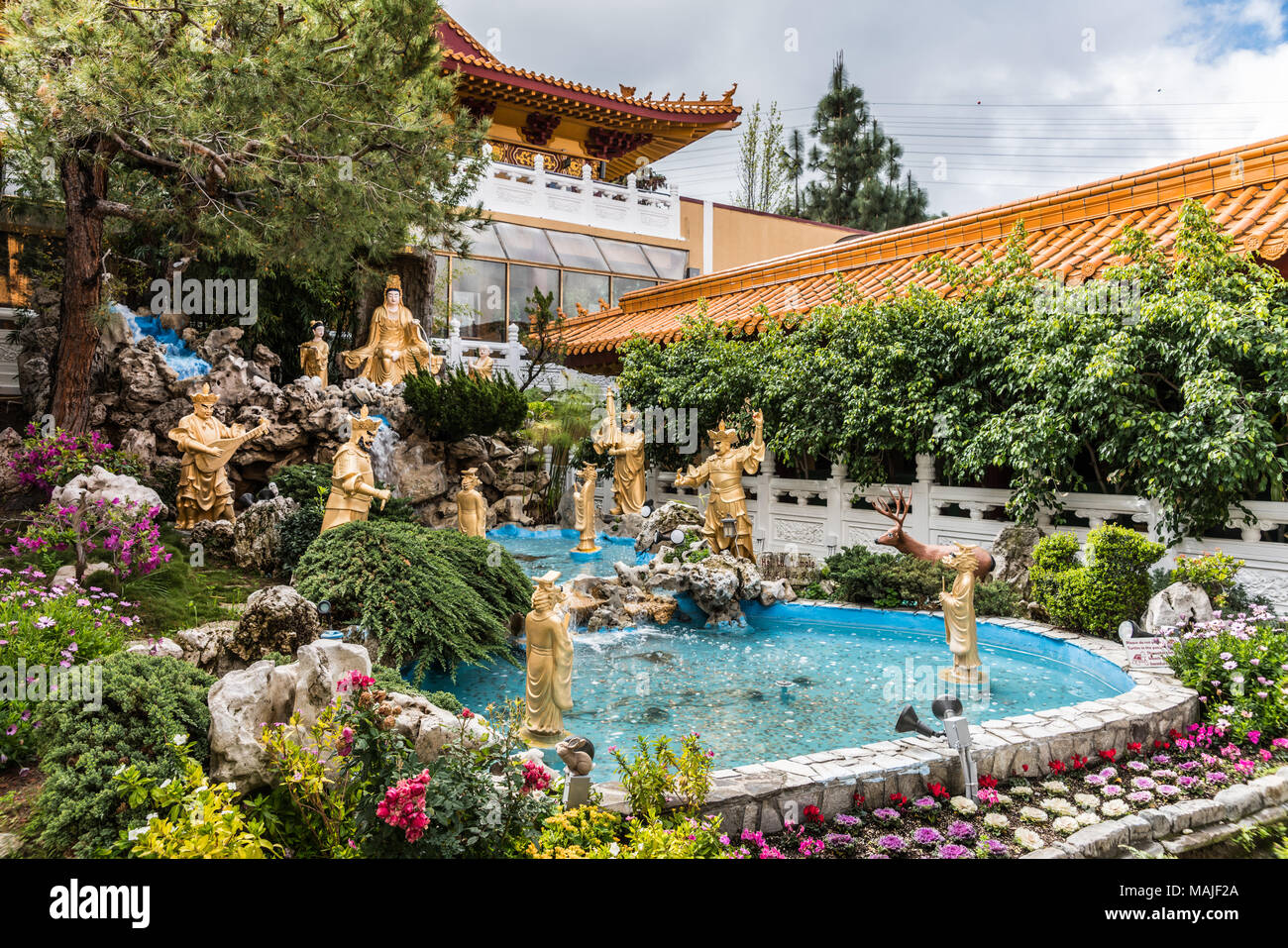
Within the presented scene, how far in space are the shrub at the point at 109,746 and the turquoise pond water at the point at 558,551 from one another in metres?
6.41

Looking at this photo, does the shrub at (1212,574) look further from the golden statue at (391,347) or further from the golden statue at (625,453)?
the golden statue at (391,347)

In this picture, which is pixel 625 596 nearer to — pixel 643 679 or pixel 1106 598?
pixel 643 679

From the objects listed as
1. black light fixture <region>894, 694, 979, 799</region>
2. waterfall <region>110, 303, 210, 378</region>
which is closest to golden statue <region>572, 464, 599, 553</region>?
waterfall <region>110, 303, 210, 378</region>

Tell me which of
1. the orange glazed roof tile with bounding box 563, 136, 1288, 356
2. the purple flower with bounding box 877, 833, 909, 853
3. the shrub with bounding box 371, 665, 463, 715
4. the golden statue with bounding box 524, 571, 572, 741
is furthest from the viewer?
the orange glazed roof tile with bounding box 563, 136, 1288, 356

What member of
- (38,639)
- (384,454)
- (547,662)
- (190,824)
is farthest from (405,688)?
(384,454)

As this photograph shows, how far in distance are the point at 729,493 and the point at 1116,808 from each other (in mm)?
6747

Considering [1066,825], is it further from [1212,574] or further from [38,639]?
[38,639]

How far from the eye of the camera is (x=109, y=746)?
3277mm

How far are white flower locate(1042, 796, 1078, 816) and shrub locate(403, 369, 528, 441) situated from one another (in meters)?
10.8

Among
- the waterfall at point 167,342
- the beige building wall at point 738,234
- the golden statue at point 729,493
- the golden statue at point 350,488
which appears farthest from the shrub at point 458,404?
the beige building wall at point 738,234

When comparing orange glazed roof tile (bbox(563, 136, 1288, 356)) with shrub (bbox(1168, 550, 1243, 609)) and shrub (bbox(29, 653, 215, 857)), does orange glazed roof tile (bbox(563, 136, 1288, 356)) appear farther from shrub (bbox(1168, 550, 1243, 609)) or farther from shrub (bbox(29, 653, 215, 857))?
shrub (bbox(29, 653, 215, 857))

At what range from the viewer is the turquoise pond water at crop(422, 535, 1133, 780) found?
5.64 metres

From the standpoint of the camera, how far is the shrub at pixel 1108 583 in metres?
7.08

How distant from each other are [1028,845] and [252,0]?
1018 cm
